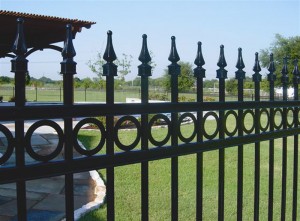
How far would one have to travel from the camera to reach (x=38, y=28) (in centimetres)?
809

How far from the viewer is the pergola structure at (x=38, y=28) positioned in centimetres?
723

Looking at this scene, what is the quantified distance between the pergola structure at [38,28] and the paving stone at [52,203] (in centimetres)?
431

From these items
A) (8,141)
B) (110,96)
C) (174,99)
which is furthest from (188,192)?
(8,141)

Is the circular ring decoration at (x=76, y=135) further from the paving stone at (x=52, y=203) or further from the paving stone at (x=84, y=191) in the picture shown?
the paving stone at (x=84, y=191)

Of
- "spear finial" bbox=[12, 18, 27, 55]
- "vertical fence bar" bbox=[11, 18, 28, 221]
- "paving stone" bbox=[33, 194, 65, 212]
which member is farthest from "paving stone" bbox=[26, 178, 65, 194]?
"spear finial" bbox=[12, 18, 27, 55]

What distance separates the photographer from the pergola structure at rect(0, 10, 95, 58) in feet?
23.7

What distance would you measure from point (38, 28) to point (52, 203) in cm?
531

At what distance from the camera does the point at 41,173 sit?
4.40 ft

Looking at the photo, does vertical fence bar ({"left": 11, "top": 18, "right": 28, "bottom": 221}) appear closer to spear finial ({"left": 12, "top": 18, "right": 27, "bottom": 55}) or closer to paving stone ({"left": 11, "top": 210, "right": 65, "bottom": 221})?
spear finial ({"left": 12, "top": 18, "right": 27, "bottom": 55})

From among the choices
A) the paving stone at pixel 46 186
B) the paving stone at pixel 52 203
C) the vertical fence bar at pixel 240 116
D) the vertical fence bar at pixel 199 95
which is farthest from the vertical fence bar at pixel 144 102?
the paving stone at pixel 46 186

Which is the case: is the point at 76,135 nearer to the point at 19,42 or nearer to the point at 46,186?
the point at 19,42

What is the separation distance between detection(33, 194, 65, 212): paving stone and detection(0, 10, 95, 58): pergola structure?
169 inches

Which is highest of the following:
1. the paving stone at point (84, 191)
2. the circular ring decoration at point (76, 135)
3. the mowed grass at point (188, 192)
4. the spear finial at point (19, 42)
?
the spear finial at point (19, 42)

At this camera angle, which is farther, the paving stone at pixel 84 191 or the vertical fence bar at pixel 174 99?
the paving stone at pixel 84 191
